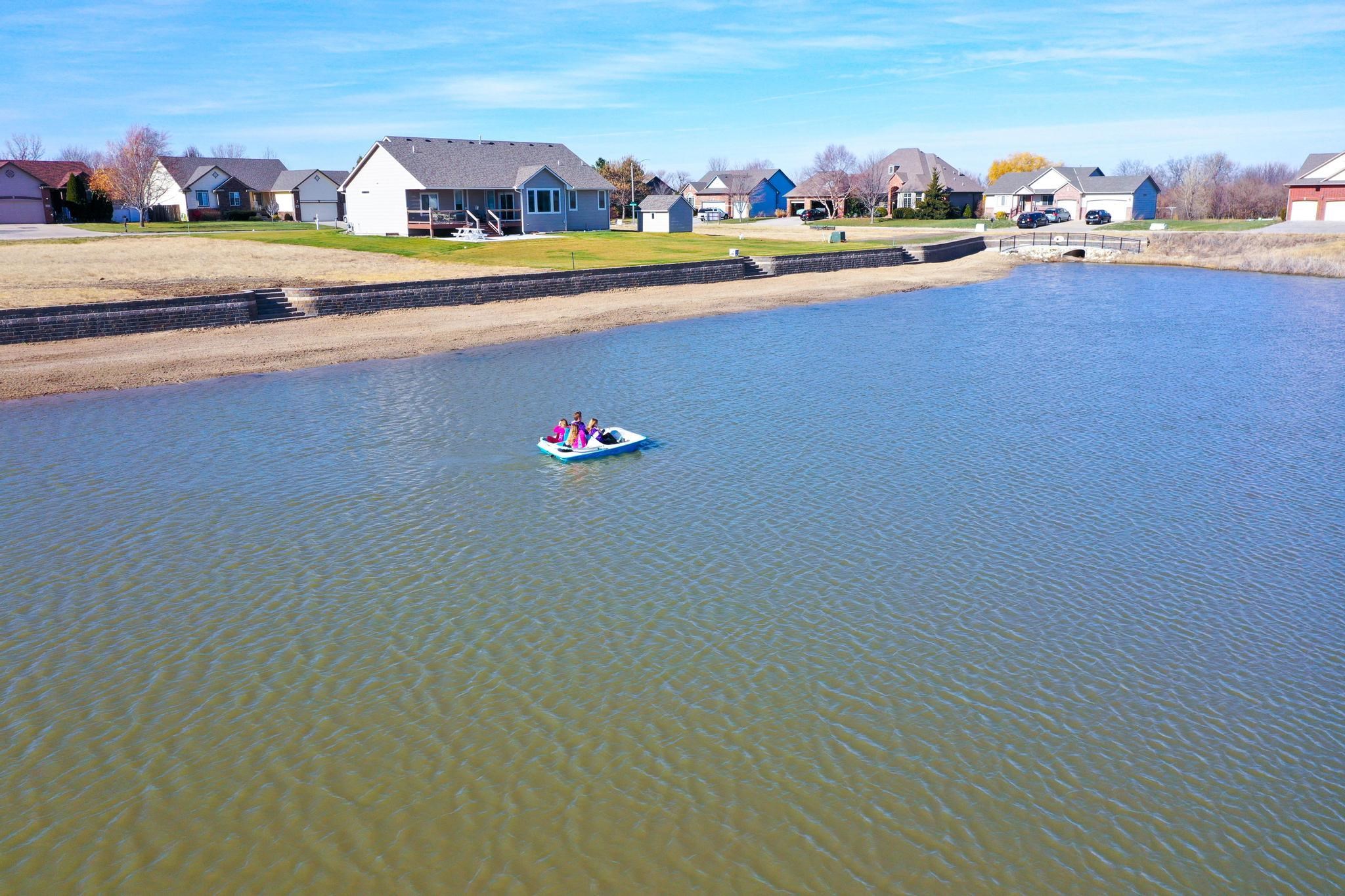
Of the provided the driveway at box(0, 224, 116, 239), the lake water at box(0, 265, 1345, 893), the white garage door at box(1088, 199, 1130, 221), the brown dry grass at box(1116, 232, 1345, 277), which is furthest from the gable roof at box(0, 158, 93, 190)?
the white garage door at box(1088, 199, 1130, 221)

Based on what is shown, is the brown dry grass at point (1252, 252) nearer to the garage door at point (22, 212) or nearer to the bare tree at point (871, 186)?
the bare tree at point (871, 186)

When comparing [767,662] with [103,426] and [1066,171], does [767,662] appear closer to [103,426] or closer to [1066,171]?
[103,426]

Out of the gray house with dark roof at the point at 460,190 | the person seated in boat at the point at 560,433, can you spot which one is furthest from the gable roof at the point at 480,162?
the person seated in boat at the point at 560,433

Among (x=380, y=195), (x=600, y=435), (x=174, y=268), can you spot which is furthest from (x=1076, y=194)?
(x=600, y=435)

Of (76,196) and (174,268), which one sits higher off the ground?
(76,196)

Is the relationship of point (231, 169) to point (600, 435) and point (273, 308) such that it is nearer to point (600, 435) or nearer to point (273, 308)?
point (273, 308)

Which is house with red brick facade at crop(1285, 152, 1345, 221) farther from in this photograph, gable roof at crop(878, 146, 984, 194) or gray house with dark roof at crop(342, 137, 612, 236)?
gray house with dark roof at crop(342, 137, 612, 236)
